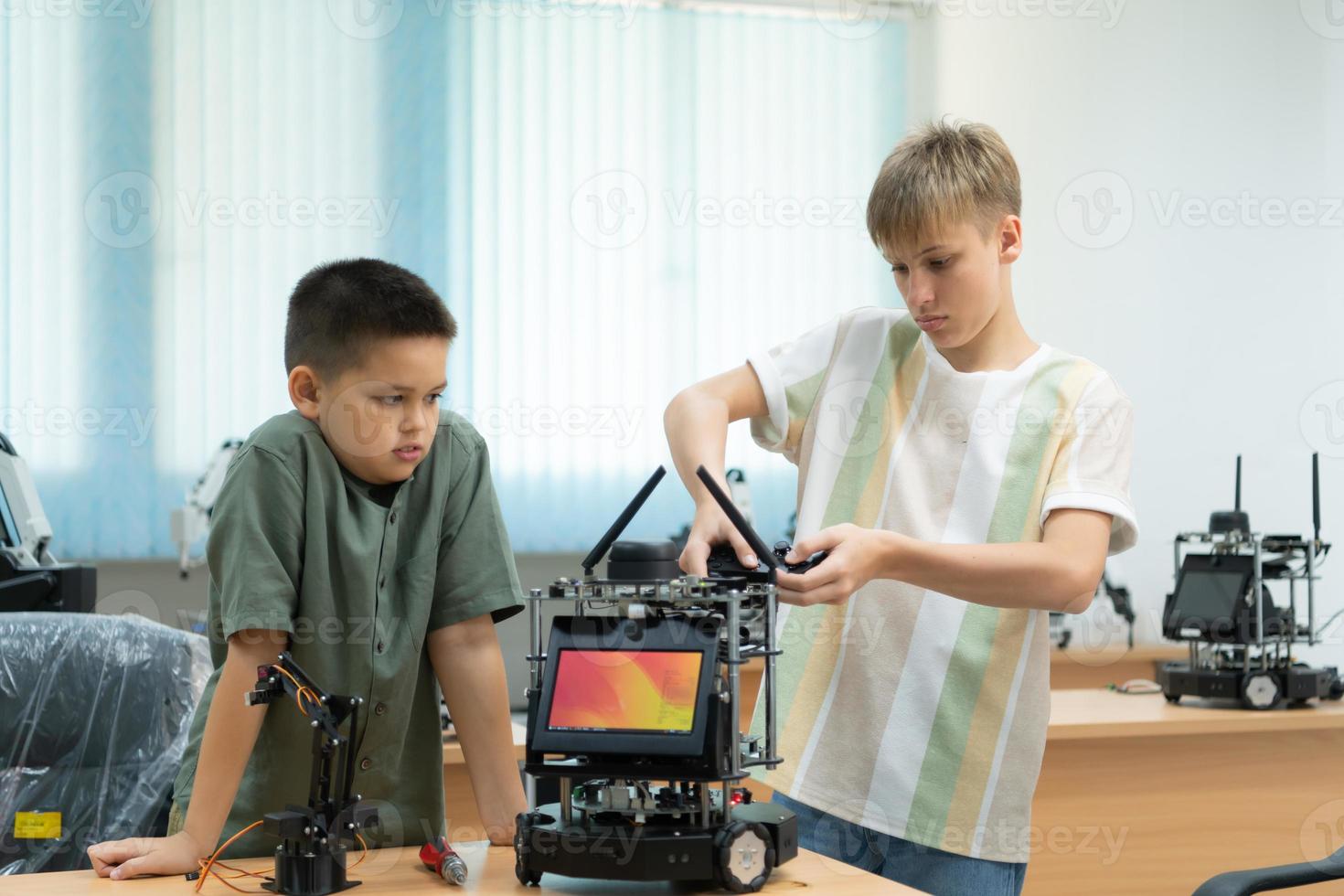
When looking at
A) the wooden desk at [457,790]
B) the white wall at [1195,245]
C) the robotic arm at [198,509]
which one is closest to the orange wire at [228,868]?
the wooden desk at [457,790]

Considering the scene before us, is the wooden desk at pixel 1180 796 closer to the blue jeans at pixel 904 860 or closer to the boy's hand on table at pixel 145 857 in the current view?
the blue jeans at pixel 904 860

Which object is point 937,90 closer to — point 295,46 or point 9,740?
point 295,46

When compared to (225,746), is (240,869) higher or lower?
lower

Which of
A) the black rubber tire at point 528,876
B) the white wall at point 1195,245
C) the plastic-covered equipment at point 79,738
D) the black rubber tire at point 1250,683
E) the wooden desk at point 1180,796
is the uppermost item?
the white wall at point 1195,245

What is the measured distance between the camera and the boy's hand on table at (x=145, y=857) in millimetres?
1110

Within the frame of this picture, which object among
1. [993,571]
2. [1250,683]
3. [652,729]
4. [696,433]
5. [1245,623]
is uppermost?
[696,433]

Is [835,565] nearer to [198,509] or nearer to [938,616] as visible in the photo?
[938,616]

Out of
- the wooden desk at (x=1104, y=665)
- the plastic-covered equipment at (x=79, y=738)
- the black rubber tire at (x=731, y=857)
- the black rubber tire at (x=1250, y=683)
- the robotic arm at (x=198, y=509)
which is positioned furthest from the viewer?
the wooden desk at (x=1104, y=665)

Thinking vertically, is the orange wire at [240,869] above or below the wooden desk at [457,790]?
above

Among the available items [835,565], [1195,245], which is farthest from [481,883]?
[1195,245]

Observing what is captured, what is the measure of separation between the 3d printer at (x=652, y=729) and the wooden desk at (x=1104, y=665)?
2550 mm

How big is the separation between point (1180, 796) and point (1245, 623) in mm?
410

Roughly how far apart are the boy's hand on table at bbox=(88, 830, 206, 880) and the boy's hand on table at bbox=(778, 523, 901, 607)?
0.58 m

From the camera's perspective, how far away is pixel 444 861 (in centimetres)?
111
